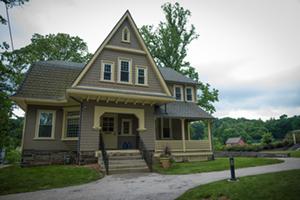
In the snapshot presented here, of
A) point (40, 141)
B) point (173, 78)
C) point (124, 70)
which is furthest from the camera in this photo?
point (173, 78)

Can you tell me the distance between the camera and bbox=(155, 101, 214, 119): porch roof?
52.8ft

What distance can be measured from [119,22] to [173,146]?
9.66m

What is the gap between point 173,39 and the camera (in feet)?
91.8

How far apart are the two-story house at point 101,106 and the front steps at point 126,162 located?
89mm

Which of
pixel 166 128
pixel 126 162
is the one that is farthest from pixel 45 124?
pixel 166 128

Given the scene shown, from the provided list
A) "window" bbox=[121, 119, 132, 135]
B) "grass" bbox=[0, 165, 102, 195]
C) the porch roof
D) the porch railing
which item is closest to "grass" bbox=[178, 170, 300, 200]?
"grass" bbox=[0, 165, 102, 195]

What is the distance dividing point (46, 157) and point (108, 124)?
447cm

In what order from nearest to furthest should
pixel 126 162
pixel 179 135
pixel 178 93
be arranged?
1. pixel 126 162
2. pixel 179 135
3. pixel 178 93

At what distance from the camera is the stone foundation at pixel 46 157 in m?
12.7

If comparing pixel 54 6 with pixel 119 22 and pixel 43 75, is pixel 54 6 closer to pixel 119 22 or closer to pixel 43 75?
pixel 119 22

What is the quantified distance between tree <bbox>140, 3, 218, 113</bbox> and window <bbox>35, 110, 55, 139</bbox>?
58.9ft

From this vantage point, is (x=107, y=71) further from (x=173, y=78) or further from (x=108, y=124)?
(x=173, y=78)

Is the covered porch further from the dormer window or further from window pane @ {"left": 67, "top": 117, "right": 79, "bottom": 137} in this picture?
the dormer window

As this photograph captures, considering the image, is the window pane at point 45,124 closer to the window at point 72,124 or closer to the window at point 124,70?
the window at point 72,124
